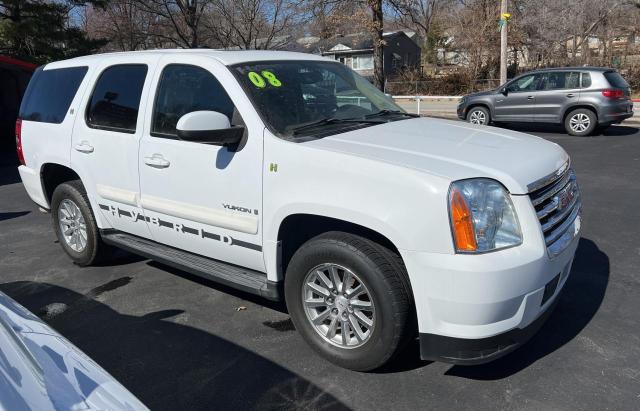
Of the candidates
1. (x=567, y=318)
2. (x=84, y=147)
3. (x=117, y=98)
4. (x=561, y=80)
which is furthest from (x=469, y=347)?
(x=561, y=80)

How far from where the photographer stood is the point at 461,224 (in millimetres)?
2717

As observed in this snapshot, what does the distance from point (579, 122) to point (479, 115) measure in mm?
2831

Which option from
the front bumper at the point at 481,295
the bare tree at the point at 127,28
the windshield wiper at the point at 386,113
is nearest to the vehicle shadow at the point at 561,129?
the windshield wiper at the point at 386,113

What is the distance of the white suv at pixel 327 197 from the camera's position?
9.14 feet

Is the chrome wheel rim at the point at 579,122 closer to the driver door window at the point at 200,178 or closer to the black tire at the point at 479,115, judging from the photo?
the black tire at the point at 479,115

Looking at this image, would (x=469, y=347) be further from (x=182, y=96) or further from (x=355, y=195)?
(x=182, y=96)

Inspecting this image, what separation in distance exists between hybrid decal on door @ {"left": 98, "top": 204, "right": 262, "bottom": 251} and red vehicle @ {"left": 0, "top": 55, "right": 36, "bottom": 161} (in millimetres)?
11090

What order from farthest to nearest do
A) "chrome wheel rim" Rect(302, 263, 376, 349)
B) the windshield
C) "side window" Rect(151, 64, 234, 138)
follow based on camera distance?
"side window" Rect(151, 64, 234, 138), the windshield, "chrome wheel rim" Rect(302, 263, 376, 349)

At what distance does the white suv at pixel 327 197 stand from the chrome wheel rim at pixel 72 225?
207mm

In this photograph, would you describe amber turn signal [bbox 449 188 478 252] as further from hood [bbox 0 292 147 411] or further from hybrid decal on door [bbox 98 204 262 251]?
hood [bbox 0 292 147 411]

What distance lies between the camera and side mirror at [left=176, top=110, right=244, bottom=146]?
3330mm

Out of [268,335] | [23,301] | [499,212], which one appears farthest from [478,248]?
[23,301]

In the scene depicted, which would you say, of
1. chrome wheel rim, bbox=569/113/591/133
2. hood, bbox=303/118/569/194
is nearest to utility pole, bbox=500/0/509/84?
chrome wheel rim, bbox=569/113/591/133

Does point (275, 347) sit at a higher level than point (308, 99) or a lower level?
lower
